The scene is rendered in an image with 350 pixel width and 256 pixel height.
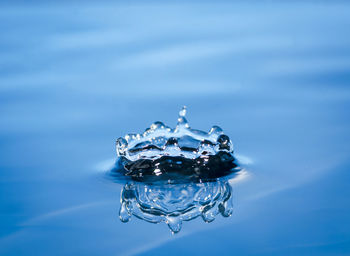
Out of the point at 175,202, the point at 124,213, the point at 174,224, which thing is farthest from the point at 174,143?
the point at 174,224

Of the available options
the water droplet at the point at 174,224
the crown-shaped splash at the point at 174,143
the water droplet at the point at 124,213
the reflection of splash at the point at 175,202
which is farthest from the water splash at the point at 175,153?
the water droplet at the point at 174,224

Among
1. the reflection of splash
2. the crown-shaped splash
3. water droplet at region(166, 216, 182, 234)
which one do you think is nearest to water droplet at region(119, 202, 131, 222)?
the reflection of splash

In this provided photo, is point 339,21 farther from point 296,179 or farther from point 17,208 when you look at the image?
point 17,208

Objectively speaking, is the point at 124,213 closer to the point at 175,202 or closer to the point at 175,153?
the point at 175,202

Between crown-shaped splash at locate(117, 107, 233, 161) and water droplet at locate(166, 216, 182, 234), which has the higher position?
crown-shaped splash at locate(117, 107, 233, 161)

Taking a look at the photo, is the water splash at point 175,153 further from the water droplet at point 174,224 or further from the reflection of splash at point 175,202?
the water droplet at point 174,224

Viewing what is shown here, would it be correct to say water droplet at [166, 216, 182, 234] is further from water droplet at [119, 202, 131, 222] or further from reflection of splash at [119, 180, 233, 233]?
water droplet at [119, 202, 131, 222]

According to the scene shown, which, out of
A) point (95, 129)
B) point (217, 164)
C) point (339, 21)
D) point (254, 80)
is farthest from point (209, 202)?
point (339, 21)
